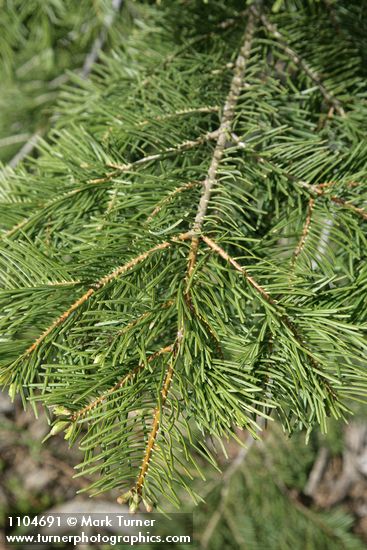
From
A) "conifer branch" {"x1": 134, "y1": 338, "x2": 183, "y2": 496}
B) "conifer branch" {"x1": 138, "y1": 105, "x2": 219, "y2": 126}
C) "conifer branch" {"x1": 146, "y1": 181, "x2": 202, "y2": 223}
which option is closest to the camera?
"conifer branch" {"x1": 134, "y1": 338, "x2": 183, "y2": 496}

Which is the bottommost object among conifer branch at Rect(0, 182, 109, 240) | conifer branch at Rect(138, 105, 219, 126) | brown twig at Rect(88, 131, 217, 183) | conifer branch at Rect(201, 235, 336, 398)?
conifer branch at Rect(201, 235, 336, 398)

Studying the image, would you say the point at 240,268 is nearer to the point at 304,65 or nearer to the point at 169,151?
the point at 169,151

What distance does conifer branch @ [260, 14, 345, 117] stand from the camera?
0.69 meters

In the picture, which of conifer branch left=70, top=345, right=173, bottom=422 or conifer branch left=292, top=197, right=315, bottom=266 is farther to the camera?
conifer branch left=292, top=197, right=315, bottom=266

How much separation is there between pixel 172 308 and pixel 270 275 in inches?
3.8

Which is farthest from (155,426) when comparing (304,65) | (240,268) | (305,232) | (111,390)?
(304,65)

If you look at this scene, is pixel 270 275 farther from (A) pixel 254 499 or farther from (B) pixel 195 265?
(A) pixel 254 499

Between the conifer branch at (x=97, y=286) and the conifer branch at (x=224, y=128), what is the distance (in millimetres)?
28

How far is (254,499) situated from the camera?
4.70 ft

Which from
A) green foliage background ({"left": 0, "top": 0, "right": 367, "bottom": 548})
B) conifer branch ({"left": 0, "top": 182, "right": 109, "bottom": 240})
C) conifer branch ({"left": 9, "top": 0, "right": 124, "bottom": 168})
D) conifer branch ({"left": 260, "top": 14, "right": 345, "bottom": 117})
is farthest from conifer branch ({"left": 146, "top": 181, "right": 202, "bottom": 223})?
conifer branch ({"left": 9, "top": 0, "right": 124, "bottom": 168})

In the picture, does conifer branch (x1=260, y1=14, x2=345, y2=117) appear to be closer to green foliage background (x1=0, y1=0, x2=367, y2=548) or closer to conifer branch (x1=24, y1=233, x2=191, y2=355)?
green foliage background (x1=0, y1=0, x2=367, y2=548)

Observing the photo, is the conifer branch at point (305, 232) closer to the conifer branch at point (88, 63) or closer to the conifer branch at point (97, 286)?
the conifer branch at point (97, 286)

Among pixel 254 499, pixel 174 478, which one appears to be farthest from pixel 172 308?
pixel 254 499

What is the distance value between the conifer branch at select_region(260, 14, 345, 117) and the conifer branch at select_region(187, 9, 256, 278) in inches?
1.0
